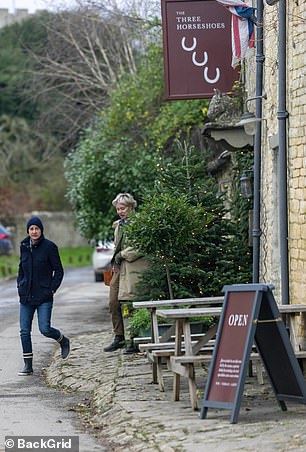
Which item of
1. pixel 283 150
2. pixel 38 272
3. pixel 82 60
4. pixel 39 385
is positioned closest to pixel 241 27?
pixel 283 150

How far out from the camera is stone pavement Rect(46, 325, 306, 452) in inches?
322

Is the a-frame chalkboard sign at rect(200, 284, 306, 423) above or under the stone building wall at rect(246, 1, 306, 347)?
under

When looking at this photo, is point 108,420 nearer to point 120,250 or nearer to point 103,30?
point 120,250

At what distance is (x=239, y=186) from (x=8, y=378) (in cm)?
468

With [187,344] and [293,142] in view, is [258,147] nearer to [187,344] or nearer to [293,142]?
[293,142]

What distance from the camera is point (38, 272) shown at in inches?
506

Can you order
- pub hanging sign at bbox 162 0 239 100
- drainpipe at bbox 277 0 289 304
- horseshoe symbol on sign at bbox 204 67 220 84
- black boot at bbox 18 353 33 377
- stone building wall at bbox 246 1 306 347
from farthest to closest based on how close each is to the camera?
1. horseshoe symbol on sign at bbox 204 67 220 84
2. pub hanging sign at bbox 162 0 239 100
3. black boot at bbox 18 353 33 377
4. drainpipe at bbox 277 0 289 304
5. stone building wall at bbox 246 1 306 347

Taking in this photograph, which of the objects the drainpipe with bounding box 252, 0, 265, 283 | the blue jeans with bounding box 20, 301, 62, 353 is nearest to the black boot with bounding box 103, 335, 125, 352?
the blue jeans with bounding box 20, 301, 62, 353

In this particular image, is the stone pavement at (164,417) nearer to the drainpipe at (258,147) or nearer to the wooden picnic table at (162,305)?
the wooden picnic table at (162,305)

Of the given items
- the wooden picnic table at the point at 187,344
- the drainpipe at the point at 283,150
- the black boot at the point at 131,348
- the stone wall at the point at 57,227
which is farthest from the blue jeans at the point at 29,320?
the stone wall at the point at 57,227

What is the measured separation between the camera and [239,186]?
1548cm

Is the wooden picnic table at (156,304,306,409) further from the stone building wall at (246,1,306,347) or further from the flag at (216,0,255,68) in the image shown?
the flag at (216,0,255,68)

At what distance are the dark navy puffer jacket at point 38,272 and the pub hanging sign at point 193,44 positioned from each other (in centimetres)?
357

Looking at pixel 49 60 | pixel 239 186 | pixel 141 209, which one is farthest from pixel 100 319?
pixel 49 60
